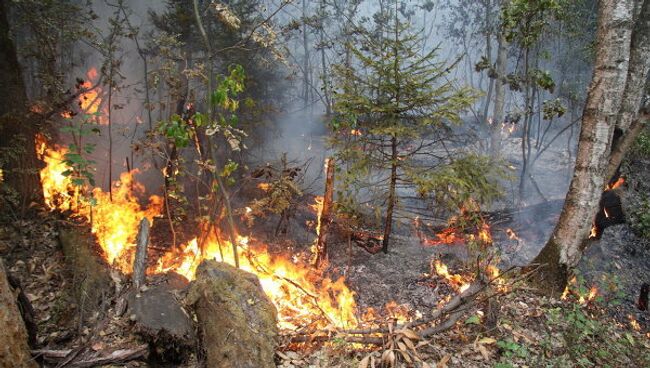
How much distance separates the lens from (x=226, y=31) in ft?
41.3

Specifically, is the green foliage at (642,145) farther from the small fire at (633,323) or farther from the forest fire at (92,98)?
the forest fire at (92,98)

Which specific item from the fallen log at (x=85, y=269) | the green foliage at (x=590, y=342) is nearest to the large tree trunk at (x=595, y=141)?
the green foliage at (x=590, y=342)

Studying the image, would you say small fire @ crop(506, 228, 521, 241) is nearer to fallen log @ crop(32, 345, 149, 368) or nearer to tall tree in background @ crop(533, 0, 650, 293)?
tall tree in background @ crop(533, 0, 650, 293)

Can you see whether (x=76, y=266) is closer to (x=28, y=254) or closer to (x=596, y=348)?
(x=28, y=254)

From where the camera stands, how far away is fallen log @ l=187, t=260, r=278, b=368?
3.67 metres

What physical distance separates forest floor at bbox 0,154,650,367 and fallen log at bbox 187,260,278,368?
42 cm

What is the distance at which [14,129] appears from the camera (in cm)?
700

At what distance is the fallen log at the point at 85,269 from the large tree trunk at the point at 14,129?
48.4 inches

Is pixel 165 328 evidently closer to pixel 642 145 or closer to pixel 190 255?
pixel 190 255

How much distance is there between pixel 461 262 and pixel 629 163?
668 cm

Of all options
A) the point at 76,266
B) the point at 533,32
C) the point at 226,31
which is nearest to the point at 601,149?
the point at 533,32

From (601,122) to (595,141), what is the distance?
320 mm

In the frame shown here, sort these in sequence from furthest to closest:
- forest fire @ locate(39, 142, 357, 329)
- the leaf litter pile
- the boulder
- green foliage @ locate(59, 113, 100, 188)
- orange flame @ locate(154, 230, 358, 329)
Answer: forest fire @ locate(39, 142, 357, 329) < green foliage @ locate(59, 113, 100, 188) < orange flame @ locate(154, 230, 358, 329) < the leaf litter pile < the boulder

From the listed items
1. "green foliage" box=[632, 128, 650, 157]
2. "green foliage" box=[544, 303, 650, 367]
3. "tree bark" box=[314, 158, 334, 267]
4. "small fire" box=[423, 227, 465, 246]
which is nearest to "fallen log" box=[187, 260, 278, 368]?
"green foliage" box=[544, 303, 650, 367]
